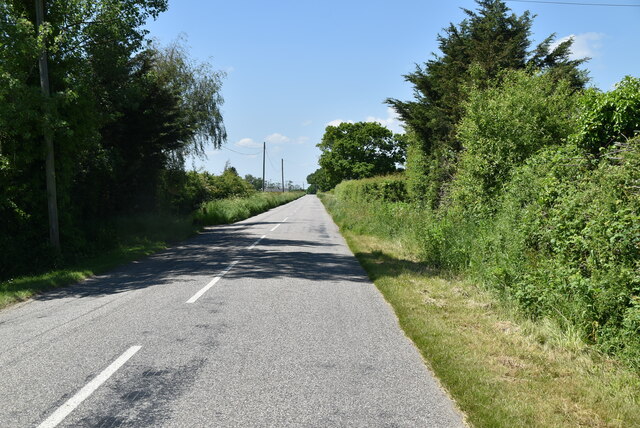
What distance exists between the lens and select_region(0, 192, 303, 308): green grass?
9922mm

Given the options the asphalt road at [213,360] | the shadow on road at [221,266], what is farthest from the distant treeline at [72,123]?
the asphalt road at [213,360]

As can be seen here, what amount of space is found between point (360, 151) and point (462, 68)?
68.1 m

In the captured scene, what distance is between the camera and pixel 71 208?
48.4 ft

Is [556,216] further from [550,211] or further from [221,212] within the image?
[221,212]

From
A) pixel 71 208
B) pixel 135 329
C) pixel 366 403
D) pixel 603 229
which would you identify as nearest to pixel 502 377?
pixel 366 403

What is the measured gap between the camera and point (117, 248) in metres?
16.2

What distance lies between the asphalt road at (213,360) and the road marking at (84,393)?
0.03ft

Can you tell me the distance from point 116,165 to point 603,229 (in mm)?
18668

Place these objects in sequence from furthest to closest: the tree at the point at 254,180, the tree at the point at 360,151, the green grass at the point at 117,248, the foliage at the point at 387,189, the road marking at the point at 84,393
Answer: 1. the tree at the point at 254,180
2. the tree at the point at 360,151
3. the foliage at the point at 387,189
4. the green grass at the point at 117,248
5. the road marking at the point at 84,393

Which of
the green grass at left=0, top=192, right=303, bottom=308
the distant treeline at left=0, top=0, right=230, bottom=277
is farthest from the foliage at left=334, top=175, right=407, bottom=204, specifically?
the distant treeline at left=0, top=0, right=230, bottom=277

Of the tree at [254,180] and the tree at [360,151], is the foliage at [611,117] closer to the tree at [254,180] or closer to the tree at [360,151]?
the tree at [360,151]

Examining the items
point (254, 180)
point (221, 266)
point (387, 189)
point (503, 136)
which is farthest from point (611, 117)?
point (254, 180)

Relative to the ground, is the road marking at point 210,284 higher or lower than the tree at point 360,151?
lower

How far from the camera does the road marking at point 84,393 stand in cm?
376
